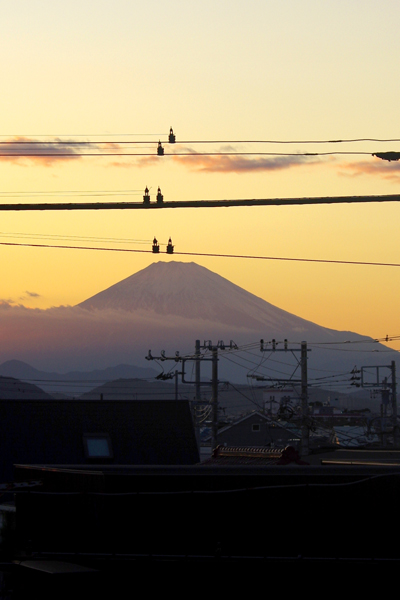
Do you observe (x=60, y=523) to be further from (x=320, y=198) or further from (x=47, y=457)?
(x=47, y=457)

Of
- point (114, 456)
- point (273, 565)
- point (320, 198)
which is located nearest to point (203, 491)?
point (273, 565)

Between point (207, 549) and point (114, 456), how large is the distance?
14.3 meters

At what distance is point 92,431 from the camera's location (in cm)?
2678

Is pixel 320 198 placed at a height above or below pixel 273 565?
above

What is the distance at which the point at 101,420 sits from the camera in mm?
27078

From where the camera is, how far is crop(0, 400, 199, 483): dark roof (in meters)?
25.8

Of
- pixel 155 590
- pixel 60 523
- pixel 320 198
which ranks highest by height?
pixel 320 198

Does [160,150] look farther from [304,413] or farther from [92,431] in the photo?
[304,413]

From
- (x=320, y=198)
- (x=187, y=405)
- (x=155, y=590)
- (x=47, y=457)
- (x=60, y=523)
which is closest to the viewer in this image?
(x=155, y=590)

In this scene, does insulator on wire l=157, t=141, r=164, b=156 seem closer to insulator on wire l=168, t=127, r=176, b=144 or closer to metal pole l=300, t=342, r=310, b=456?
insulator on wire l=168, t=127, r=176, b=144

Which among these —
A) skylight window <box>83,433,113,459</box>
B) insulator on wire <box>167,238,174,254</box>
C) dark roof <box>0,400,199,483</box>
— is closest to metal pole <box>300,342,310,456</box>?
dark roof <box>0,400,199,483</box>

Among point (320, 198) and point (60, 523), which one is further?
point (320, 198)

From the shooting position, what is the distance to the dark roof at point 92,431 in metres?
25.8

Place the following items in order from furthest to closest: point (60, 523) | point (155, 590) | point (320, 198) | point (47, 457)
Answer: point (47, 457) → point (320, 198) → point (60, 523) → point (155, 590)
